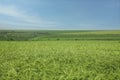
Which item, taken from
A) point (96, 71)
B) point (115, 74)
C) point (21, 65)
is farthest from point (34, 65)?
point (115, 74)

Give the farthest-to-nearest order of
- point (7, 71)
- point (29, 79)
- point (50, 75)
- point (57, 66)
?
1. point (57, 66)
2. point (7, 71)
3. point (50, 75)
4. point (29, 79)

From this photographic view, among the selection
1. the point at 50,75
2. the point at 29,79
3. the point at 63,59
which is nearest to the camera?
the point at 29,79

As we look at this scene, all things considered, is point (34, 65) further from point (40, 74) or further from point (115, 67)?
point (115, 67)

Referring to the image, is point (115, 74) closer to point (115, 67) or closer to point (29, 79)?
point (115, 67)

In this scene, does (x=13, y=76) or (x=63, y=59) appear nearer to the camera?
(x=13, y=76)

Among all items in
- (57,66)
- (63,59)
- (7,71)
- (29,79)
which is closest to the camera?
(29,79)

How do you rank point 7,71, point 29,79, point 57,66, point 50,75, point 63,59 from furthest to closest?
point 63,59 < point 57,66 < point 7,71 < point 50,75 < point 29,79

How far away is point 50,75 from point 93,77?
1.46m

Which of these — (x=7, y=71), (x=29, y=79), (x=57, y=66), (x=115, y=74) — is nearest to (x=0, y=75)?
(x=7, y=71)

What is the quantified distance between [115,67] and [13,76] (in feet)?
13.7

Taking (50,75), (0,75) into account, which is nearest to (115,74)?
(50,75)

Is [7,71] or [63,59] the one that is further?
[63,59]

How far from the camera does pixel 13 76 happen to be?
20.6 feet

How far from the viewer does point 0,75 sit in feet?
21.5
